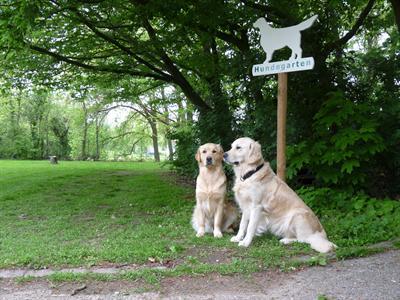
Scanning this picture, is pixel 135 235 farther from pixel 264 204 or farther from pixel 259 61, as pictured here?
pixel 259 61

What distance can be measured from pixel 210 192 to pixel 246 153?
→ 0.82m

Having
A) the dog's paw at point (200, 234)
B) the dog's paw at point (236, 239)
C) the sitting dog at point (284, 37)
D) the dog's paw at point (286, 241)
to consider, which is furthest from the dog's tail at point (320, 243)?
the sitting dog at point (284, 37)

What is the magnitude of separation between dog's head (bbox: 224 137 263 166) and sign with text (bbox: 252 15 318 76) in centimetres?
123

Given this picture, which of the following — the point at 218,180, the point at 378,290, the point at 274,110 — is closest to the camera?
the point at 378,290

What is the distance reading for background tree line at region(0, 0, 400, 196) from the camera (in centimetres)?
816

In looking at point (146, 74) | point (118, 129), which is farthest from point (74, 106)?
point (146, 74)

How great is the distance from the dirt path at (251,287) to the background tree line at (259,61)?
3.70 m

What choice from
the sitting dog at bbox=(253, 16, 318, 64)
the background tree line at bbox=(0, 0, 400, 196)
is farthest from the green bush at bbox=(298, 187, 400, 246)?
the sitting dog at bbox=(253, 16, 318, 64)

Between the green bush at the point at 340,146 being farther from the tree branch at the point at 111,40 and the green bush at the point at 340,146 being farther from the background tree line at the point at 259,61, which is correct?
the tree branch at the point at 111,40

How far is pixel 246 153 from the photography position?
605cm

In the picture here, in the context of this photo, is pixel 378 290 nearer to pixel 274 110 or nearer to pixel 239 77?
pixel 274 110

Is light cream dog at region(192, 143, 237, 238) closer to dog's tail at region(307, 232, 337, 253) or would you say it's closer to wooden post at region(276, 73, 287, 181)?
wooden post at region(276, 73, 287, 181)

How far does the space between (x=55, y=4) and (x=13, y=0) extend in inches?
78.5

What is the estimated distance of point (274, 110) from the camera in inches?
364
